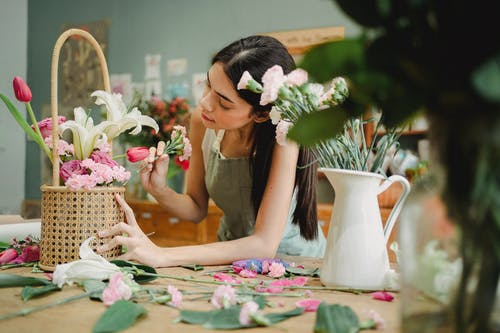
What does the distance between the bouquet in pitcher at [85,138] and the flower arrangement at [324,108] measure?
0.32 meters

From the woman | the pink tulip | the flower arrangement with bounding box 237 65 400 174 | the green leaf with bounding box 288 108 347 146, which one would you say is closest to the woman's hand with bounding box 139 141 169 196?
the woman

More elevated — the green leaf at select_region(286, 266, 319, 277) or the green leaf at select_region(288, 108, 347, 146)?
the green leaf at select_region(288, 108, 347, 146)

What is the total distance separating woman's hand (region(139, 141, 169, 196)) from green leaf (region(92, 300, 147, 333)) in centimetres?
68

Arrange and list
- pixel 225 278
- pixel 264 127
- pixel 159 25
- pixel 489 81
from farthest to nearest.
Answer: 1. pixel 159 25
2. pixel 264 127
3. pixel 225 278
4. pixel 489 81

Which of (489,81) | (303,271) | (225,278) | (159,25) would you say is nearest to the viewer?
(489,81)

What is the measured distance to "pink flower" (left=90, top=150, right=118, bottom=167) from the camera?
1.08 m

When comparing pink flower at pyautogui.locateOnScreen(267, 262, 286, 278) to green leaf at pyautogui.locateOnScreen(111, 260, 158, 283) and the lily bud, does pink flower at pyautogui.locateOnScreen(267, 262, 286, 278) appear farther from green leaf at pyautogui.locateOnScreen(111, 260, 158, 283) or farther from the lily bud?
the lily bud

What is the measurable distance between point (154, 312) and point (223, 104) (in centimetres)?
83

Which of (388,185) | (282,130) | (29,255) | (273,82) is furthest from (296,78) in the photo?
(29,255)

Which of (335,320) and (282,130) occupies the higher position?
(282,130)

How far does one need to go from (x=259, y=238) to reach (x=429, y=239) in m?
0.81

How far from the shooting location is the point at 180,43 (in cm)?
408

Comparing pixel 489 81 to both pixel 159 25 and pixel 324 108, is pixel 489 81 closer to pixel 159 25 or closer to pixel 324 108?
pixel 324 108

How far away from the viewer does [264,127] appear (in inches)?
62.0
